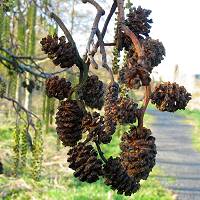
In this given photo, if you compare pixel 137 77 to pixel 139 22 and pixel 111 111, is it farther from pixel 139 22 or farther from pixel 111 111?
pixel 139 22

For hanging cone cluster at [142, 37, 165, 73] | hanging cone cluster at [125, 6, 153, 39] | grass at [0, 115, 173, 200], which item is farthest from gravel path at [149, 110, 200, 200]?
hanging cone cluster at [142, 37, 165, 73]

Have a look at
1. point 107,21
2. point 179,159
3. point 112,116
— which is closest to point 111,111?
point 112,116

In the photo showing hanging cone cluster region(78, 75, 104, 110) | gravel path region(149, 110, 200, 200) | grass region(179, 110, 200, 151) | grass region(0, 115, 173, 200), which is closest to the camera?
hanging cone cluster region(78, 75, 104, 110)

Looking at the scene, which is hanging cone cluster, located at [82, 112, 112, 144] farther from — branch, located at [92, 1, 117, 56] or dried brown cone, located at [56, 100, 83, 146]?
branch, located at [92, 1, 117, 56]

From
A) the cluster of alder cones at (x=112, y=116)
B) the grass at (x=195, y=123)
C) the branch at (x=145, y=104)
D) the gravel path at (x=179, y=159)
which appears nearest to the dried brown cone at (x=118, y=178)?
the cluster of alder cones at (x=112, y=116)

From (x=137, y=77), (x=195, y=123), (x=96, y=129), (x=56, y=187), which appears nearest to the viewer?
(x=137, y=77)

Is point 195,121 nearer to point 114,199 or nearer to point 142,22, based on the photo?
point 114,199
